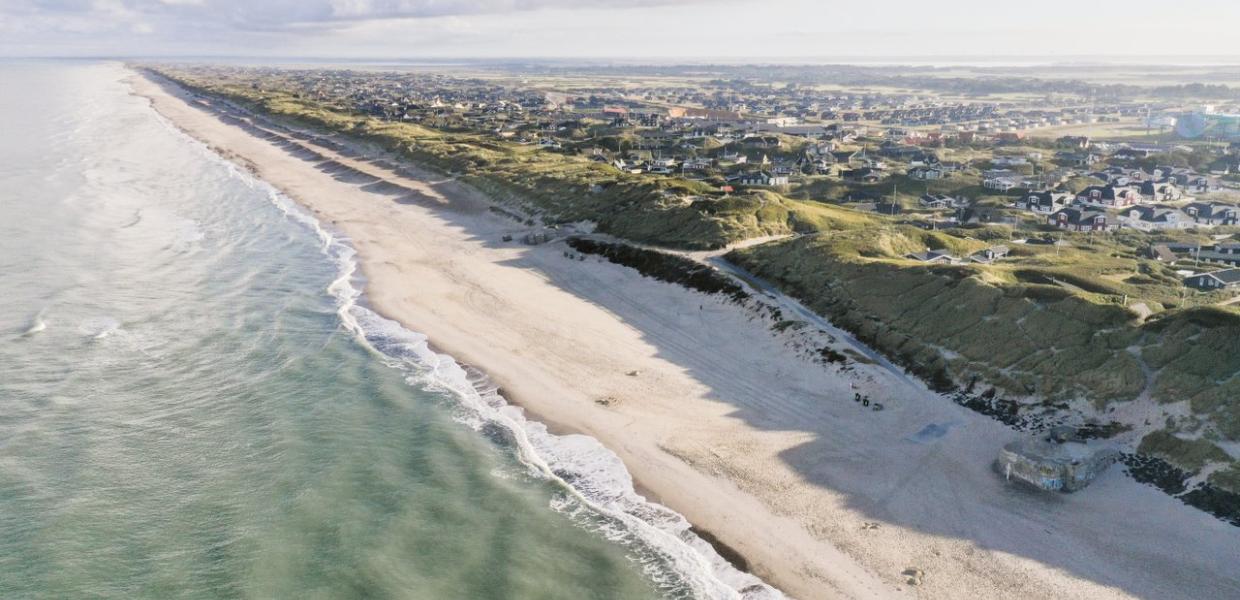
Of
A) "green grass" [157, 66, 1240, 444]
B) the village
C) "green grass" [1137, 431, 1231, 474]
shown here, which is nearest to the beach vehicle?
"green grass" [1137, 431, 1231, 474]

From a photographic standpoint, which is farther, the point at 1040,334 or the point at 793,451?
the point at 1040,334

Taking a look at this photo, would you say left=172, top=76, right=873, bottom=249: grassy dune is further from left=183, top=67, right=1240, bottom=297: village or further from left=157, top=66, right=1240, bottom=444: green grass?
left=183, top=67, right=1240, bottom=297: village

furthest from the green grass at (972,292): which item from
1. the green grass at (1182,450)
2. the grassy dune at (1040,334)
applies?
the green grass at (1182,450)

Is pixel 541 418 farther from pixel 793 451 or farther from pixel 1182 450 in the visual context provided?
pixel 1182 450

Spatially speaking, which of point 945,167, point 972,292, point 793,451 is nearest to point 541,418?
point 793,451

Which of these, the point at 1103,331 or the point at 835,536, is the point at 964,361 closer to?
the point at 1103,331

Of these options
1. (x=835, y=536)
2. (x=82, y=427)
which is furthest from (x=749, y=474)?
(x=82, y=427)
